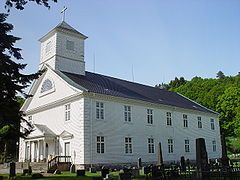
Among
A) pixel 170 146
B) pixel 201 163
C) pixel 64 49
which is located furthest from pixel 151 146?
pixel 201 163

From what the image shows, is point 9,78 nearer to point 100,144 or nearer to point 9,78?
point 9,78

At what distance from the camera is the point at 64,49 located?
35.7m

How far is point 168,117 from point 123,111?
841 cm

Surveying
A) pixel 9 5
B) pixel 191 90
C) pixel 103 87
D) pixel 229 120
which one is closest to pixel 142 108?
pixel 103 87

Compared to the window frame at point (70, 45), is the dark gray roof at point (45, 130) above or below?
below

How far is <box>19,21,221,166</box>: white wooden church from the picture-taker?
99.6 feet

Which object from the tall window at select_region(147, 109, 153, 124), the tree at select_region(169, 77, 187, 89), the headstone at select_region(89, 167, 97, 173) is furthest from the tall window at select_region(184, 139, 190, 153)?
the tree at select_region(169, 77, 187, 89)

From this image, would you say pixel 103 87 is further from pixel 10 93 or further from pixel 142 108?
pixel 10 93

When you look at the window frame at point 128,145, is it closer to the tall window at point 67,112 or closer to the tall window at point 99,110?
the tall window at point 99,110

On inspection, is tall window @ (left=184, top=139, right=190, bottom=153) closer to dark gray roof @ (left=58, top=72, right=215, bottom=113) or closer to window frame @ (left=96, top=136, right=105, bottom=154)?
dark gray roof @ (left=58, top=72, right=215, bottom=113)

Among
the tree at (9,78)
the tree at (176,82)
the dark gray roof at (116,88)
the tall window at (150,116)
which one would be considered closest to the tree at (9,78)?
the tree at (9,78)

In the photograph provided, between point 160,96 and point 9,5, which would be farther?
point 160,96

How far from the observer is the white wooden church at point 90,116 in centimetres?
3036

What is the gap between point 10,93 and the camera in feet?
58.1
